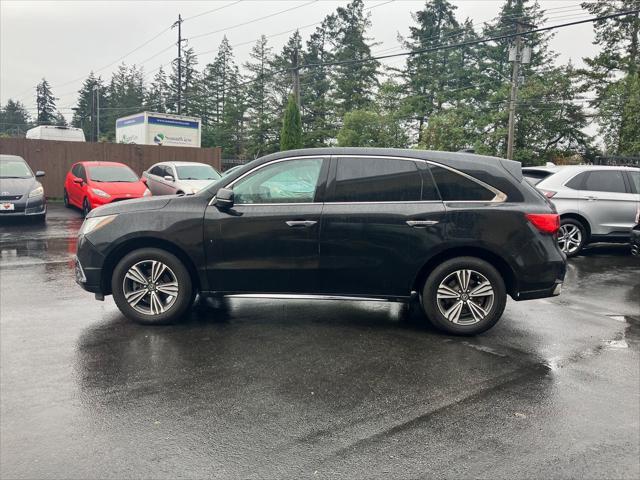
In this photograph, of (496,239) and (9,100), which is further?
(9,100)

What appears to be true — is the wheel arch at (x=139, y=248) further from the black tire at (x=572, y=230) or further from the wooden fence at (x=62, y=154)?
the wooden fence at (x=62, y=154)

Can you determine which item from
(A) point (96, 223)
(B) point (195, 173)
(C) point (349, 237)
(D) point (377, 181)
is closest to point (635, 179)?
(D) point (377, 181)

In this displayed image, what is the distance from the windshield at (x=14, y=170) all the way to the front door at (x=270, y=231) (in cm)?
1046

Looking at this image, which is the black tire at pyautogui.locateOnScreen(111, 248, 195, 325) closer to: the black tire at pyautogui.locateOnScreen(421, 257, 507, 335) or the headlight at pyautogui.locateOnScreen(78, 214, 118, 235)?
the headlight at pyautogui.locateOnScreen(78, 214, 118, 235)

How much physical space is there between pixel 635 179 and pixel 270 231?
28.3ft

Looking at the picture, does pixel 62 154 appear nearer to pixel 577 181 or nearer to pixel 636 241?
pixel 577 181

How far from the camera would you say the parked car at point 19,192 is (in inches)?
496

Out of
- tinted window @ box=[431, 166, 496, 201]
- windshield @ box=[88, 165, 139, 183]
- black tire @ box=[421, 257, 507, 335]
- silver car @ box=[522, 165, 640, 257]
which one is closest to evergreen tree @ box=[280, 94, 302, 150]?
windshield @ box=[88, 165, 139, 183]

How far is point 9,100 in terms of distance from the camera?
118 meters

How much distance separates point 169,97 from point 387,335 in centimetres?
Result: 7361

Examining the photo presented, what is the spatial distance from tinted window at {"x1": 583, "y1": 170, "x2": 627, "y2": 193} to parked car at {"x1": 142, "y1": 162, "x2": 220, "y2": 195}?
983 centimetres

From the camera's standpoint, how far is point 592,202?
1026 cm

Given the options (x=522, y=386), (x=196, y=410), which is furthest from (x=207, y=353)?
(x=522, y=386)

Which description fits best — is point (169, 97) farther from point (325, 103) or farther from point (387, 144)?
point (387, 144)
